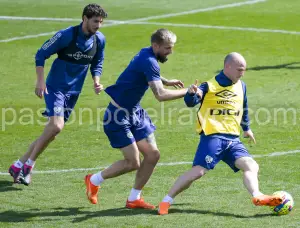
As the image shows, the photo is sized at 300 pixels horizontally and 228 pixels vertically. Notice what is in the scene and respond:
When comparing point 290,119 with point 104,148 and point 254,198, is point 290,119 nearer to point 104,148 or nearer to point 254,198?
point 104,148

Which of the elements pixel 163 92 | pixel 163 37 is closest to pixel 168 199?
pixel 163 92

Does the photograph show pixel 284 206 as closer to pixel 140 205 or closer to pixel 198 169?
pixel 198 169

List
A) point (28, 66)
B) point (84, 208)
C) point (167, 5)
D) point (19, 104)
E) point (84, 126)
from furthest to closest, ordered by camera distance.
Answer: point (167, 5) < point (28, 66) < point (19, 104) < point (84, 126) < point (84, 208)

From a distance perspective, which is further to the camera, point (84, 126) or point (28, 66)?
point (28, 66)

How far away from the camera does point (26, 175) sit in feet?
40.1

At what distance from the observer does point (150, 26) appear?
25.6m

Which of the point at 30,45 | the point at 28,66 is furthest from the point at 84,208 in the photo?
the point at 30,45

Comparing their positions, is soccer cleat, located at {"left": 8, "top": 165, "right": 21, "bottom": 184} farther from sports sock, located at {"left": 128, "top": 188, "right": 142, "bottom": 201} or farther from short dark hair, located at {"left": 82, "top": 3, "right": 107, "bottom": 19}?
short dark hair, located at {"left": 82, "top": 3, "right": 107, "bottom": 19}

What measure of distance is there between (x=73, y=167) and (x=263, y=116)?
472cm

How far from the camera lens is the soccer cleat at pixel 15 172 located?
12273 millimetres

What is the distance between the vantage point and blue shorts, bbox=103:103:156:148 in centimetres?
1105

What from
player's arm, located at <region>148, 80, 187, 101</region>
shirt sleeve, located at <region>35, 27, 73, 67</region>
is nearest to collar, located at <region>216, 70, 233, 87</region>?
player's arm, located at <region>148, 80, 187, 101</region>

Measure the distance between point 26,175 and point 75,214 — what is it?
5.47ft
